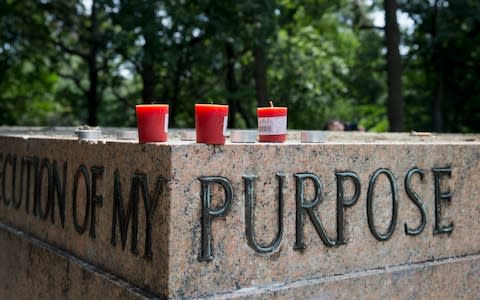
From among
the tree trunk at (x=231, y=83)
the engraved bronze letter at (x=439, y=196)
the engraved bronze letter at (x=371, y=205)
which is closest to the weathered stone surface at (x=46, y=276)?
the engraved bronze letter at (x=371, y=205)

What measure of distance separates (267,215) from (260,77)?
11772 millimetres

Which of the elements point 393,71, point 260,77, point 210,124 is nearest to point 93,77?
point 260,77

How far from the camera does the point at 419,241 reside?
370 centimetres

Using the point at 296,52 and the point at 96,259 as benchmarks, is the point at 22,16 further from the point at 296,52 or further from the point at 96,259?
the point at 96,259

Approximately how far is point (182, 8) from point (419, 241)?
10.7m

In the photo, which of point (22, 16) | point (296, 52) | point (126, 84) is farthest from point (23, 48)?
point (296, 52)

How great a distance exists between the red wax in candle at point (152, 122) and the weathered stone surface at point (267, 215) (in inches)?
3.0

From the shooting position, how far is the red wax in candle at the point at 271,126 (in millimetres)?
3148

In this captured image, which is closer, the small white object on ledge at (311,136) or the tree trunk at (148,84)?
the small white object on ledge at (311,136)

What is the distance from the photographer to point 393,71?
1274 cm

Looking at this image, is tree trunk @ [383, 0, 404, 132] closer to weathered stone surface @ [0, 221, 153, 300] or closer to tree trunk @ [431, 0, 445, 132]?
tree trunk @ [431, 0, 445, 132]

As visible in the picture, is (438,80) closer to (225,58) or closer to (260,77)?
(225,58)

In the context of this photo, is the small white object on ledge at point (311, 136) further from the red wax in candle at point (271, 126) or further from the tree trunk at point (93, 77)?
the tree trunk at point (93, 77)

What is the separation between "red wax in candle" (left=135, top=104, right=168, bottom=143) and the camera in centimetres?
292
